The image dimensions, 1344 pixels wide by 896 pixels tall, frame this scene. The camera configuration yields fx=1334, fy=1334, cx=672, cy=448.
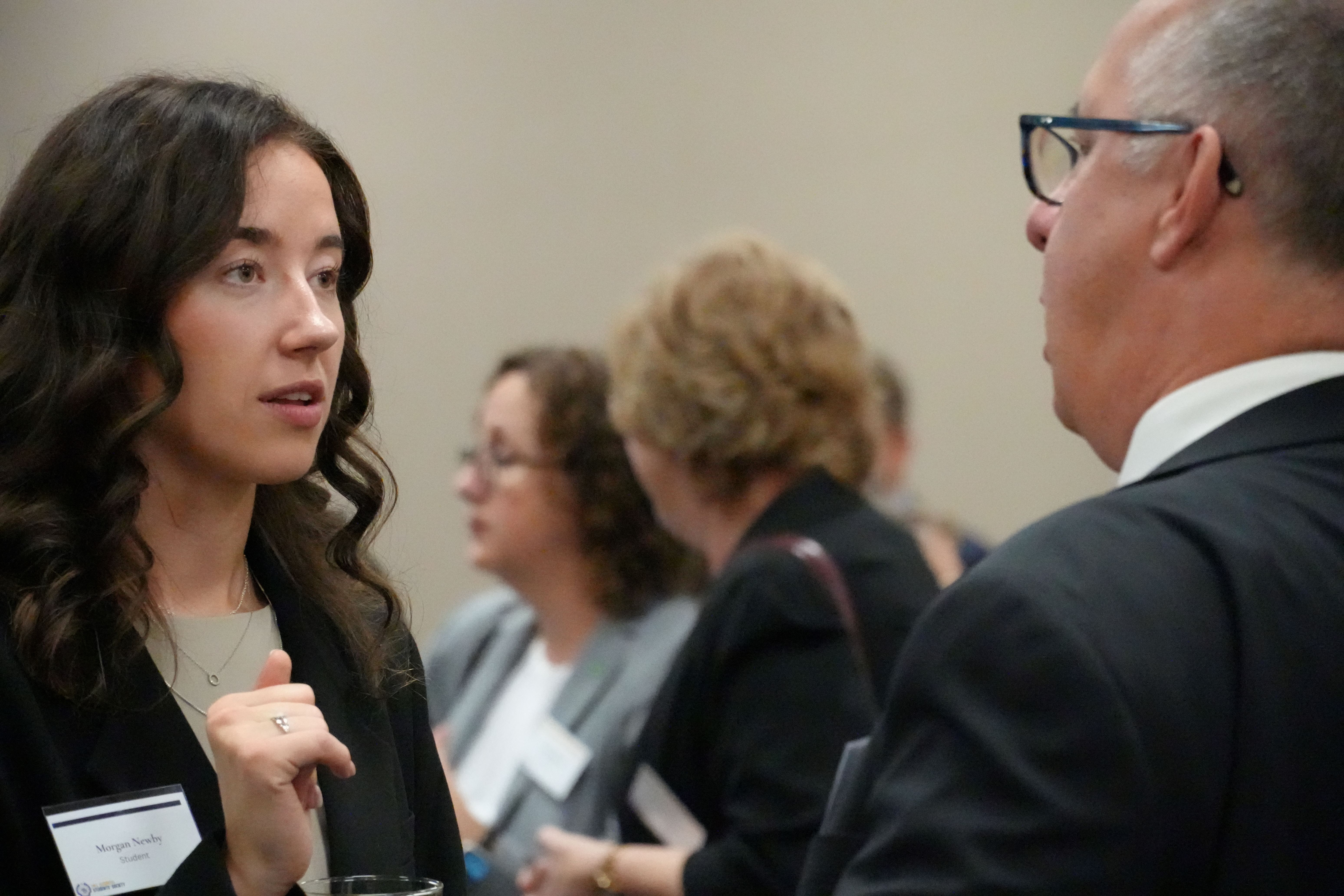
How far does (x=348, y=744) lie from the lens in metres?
1.45

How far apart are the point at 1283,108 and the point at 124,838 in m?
1.34

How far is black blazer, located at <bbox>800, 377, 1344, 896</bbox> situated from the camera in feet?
3.58

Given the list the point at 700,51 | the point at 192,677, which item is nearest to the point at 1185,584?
the point at 192,677

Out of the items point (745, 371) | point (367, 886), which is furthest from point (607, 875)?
point (367, 886)

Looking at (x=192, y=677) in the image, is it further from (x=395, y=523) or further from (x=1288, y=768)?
(x=395, y=523)

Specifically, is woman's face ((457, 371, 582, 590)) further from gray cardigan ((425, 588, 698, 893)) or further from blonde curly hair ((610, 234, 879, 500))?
blonde curly hair ((610, 234, 879, 500))

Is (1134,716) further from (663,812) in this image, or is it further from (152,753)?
(663,812)

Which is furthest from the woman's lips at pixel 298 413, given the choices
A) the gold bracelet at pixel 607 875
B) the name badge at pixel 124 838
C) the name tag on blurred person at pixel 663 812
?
the gold bracelet at pixel 607 875

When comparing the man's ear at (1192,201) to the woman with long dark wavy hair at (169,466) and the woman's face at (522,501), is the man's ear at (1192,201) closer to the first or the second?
the woman with long dark wavy hair at (169,466)

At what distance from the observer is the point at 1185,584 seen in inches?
45.4

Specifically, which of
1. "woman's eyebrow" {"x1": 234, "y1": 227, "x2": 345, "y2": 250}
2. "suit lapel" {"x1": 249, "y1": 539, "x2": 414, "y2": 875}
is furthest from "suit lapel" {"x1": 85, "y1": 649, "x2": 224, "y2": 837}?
"woman's eyebrow" {"x1": 234, "y1": 227, "x2": 345, "y2": 250}

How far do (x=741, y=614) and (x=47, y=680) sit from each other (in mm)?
1172

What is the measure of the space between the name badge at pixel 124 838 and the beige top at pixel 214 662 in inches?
3.6

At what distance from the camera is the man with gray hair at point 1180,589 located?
1.10 meters
